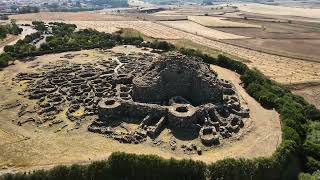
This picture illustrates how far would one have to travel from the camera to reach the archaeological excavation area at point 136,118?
5191 cm

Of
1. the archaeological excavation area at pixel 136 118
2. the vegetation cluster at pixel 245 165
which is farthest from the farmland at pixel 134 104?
the vegetation cluster at pixel 245 165

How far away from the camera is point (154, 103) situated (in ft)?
211

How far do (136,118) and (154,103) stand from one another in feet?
15.0

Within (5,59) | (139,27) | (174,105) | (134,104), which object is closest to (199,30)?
(139,27)

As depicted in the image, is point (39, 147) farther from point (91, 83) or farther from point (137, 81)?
Result: point (91, 83)

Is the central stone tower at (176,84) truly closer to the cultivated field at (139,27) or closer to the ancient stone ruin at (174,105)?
the ancient stone ruin at (174,105)

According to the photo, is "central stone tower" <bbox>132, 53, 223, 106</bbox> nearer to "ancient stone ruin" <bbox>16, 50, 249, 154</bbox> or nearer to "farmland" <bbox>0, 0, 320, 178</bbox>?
"ancient stone ruin" <bbox>16, 50, 249, 154</bbox>

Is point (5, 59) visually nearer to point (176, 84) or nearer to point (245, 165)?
point (176, 84)

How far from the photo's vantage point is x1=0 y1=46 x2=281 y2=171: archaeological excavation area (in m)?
51.9

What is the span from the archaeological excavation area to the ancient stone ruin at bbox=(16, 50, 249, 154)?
0.48ft

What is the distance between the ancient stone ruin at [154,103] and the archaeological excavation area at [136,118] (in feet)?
0.48

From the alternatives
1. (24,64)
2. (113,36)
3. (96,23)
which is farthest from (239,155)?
(96,23)

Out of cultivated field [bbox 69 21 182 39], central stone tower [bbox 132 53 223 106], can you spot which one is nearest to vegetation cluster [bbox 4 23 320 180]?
central stone tower [bbox 132 53 223 106]

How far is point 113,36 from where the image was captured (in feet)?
421
